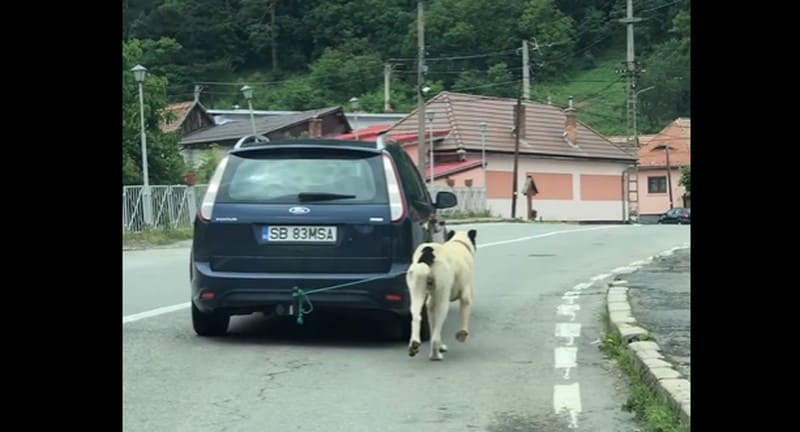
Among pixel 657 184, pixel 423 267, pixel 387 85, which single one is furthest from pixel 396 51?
pixel 423 267

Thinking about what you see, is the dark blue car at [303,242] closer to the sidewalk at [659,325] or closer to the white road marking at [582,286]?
the sidewalk at [659,325]

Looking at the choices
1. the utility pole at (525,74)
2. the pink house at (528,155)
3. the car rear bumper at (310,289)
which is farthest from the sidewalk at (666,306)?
the pink house at (528,155)

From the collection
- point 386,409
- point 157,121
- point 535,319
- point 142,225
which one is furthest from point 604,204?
point 386,409

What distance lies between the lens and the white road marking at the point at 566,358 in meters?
7.82

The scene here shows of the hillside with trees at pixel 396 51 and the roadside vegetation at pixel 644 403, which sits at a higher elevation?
the hillside with trees at pixel 396 51

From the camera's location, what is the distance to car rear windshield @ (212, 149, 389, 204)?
27.5 feet

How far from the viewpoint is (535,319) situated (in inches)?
417

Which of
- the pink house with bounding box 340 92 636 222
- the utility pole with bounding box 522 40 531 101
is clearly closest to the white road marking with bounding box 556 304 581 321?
the utility pole with bounding box 522 40 531 101

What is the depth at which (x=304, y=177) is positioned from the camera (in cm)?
846

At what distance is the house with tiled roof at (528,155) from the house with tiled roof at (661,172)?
610 centimetres

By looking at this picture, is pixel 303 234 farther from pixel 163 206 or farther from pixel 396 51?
pixel 396 51

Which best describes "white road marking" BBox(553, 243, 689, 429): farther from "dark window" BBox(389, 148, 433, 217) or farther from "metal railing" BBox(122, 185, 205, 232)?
"metal railing" BBox(122, 185, 205, 232)

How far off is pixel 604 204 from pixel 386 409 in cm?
6808

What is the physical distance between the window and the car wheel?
258 ft
